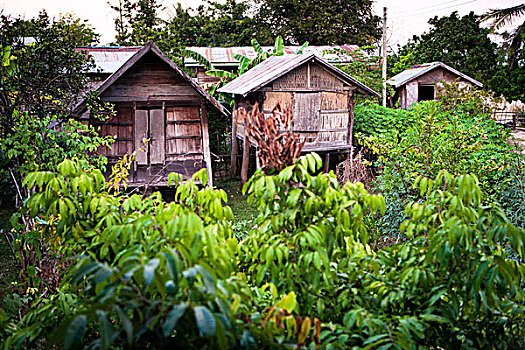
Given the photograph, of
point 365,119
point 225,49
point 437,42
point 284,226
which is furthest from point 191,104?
point 437,42

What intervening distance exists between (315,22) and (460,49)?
10.4 metres

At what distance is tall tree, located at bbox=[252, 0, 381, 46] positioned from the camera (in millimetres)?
33594

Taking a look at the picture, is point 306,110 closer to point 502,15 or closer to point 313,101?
point 313,101

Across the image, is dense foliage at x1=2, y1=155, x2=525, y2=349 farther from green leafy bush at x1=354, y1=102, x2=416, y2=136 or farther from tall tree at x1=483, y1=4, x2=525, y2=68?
tall tree at x1=483, y1=4, x2=525, y2=68

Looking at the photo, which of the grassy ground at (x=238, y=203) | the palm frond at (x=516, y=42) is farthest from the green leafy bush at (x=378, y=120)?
the palm frond at (x=516, y=42)

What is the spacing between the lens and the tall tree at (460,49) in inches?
1142

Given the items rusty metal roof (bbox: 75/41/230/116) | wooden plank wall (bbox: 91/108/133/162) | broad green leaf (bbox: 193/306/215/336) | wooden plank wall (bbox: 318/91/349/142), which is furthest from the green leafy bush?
broad green leaf (bbox: 193/306/215/336)

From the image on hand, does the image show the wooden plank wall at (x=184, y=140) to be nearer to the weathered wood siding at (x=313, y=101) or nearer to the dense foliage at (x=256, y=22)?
the weathered wood siding at (x=313, y=101)

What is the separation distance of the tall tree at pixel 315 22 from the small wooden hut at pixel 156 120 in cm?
2346

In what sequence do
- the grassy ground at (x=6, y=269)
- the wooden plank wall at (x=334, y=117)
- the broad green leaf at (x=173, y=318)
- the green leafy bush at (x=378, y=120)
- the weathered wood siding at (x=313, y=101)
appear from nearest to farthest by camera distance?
the broad green leaf at (x=173, y=318) → the grassy ground at (x=6, y=269) → the weathered wood siding at (x=313, y=101) → the wooden plank wall at (x=334, y=117) → the green leafy bush at (x=378, y=120)

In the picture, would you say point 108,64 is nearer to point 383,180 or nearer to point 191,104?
point 191,104

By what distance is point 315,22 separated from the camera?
33.8 meters

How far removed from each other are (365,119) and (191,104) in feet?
25.0

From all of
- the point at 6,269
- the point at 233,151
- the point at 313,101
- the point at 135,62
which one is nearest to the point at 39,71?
the point at 6,269
